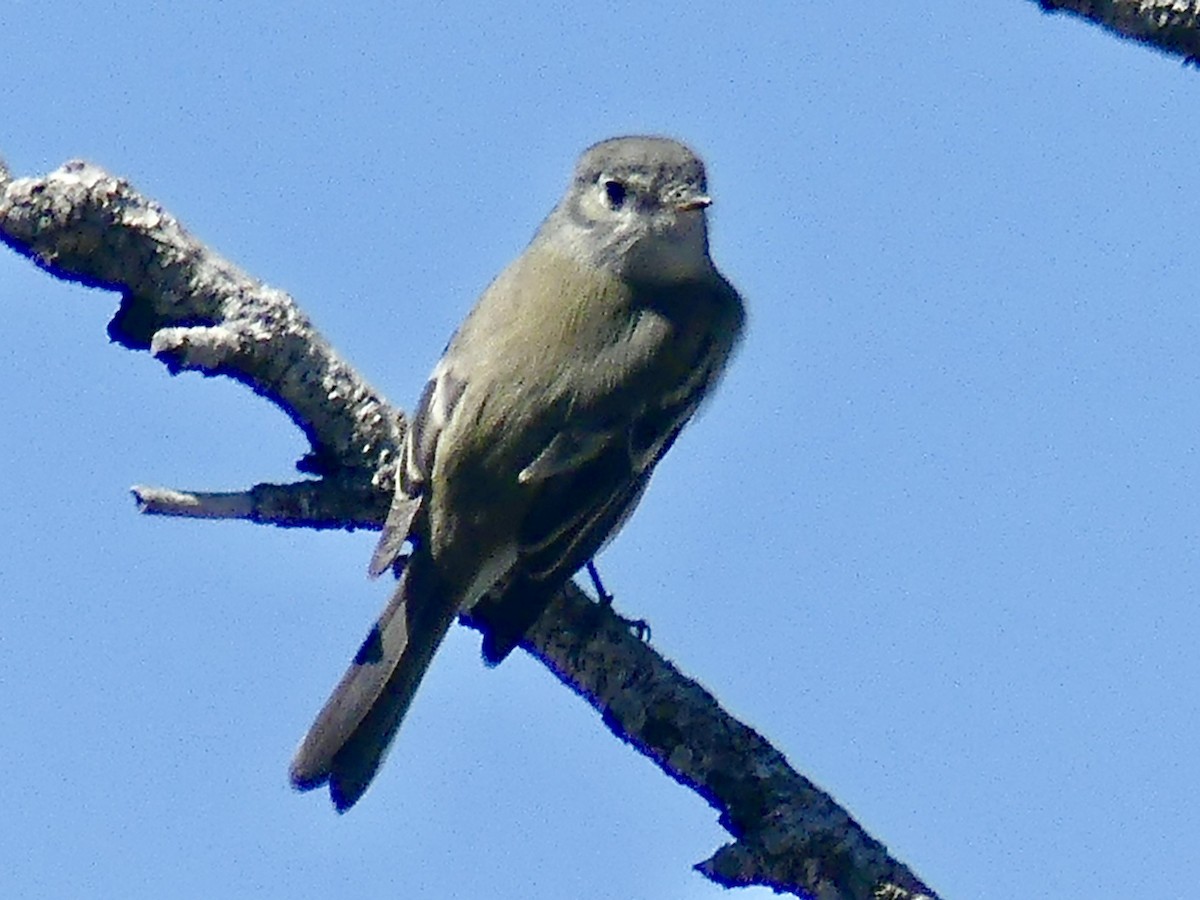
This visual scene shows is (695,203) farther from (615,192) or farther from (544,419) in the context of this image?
(544,419)

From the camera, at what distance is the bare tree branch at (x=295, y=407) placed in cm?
378

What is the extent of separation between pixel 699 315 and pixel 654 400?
19.8 inches

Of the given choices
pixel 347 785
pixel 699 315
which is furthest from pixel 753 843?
pixel 699 315

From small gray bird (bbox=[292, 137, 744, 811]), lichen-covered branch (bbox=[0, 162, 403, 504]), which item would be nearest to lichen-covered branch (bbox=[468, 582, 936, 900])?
small gray bird (bbox=[292, 137, 744, 811])

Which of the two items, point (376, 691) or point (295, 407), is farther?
point (376, 691)

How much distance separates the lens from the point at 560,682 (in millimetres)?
4352

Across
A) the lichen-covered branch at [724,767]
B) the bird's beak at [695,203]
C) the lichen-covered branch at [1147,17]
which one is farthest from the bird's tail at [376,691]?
the lichen-covered branch at [1147,17]

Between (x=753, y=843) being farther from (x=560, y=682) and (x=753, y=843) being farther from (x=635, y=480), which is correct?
(x=635, y=480)

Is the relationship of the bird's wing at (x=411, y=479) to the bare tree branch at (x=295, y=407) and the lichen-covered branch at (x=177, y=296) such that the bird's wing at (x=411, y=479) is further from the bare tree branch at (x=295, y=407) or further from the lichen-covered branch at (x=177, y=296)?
the lichen-covered branch at (x=177, y=296)

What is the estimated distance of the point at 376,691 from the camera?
4.69 metres

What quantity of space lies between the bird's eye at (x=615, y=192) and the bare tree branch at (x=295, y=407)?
1.79 m

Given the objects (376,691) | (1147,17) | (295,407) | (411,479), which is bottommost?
(376,691)

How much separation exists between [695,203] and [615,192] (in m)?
0.34

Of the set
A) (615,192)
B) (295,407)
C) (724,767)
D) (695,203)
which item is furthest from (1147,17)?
(615,192)
